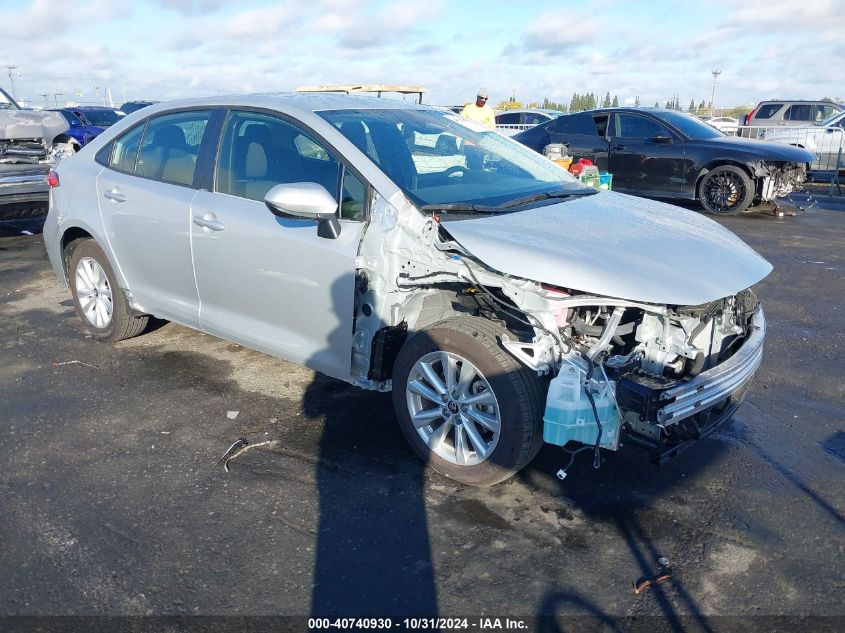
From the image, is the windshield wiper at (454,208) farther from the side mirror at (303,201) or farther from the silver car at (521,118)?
the silver car at (521,118)

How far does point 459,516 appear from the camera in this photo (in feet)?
10.7

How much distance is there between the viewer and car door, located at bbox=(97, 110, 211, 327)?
4.46 m

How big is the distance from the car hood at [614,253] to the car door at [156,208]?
75.9 inches

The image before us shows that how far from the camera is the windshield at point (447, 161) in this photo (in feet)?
12.5

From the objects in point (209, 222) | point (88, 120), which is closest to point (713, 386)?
point (209, 222)

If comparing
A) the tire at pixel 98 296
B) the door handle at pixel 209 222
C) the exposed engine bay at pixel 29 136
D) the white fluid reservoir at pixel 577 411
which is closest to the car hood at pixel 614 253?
the white fluid reservoir at pixel 577 411

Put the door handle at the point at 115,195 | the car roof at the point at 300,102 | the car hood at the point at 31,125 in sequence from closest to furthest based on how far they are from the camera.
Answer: the car roof at the point at 300,102 < the door handle at the point at 115,195 < the car hood at the point at 31,125

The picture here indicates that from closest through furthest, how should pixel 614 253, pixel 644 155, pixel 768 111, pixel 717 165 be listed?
1. pixel 614 253
2. pixel 717 165
3. pixel 644 155
4. pixel 768 111

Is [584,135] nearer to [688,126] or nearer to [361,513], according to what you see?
[688,126]

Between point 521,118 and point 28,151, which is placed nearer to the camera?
point 28,151

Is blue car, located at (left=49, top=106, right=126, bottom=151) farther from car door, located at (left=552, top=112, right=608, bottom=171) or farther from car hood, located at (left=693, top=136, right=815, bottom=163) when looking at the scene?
car hood, located at (left=693, top=136, right=815, bottom=163)

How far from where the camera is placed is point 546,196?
4.11 m

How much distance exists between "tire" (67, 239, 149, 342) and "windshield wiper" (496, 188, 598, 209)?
2.96 m

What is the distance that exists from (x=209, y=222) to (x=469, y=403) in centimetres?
194
